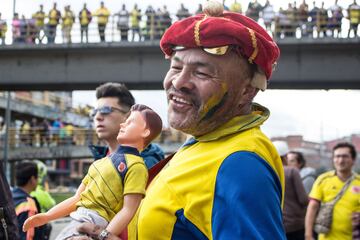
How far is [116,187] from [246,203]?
3.73 ft

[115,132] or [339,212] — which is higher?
[115,132]

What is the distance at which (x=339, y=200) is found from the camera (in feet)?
25.6

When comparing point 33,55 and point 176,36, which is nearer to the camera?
point 176,36

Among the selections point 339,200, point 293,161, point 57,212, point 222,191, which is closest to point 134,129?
point 57,212

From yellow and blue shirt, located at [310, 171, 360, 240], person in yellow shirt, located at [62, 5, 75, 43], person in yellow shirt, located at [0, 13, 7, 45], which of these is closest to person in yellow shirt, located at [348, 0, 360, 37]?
person in yellow shirt, located at [62, 5, 75, 43]

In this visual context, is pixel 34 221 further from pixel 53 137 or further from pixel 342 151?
pixel 53 137

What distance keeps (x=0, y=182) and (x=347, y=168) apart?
4536mm

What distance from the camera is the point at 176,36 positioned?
2654 millimetres

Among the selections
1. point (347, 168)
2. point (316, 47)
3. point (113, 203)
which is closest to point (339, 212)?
point (347, 168)

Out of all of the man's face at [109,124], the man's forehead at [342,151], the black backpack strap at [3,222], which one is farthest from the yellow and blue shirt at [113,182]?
the man's forehead at [342,151]

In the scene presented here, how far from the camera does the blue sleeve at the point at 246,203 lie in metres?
2.23

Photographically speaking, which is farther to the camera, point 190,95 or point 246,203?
point 190,95

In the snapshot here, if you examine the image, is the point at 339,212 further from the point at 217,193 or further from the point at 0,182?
the point at 217,193

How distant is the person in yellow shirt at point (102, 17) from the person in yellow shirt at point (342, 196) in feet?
65.7
